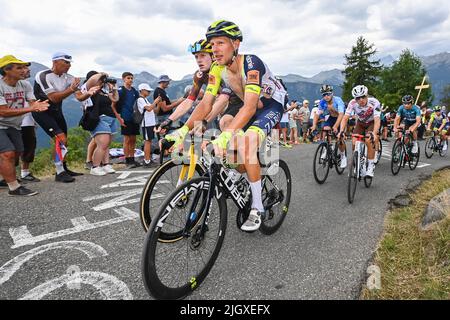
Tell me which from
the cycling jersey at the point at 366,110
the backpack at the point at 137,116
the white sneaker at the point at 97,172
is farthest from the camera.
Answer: the backpack at the point at 137,116

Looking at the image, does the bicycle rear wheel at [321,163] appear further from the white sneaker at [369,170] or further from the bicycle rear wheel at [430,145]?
the bicycle rear wheel at [430,145]

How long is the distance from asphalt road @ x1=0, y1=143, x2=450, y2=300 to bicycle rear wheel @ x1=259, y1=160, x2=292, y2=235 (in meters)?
0.16

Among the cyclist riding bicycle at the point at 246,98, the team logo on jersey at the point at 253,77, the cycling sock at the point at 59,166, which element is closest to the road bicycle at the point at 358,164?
the cyclist riding bicycle at the point at 246,98

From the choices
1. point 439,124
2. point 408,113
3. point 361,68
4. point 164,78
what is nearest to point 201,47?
point 164,78

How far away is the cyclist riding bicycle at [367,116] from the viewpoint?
21.7 ft

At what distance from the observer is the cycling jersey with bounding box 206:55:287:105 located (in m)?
3.08

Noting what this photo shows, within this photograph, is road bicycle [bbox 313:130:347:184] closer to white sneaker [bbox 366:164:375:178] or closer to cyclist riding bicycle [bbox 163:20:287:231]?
white sneaker [bbox 366:164:375:178]

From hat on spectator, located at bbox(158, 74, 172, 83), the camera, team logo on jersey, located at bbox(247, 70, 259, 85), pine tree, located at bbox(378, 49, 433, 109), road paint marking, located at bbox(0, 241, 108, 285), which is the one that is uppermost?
pine tree, located at bbox(378, 49, 433, 109)

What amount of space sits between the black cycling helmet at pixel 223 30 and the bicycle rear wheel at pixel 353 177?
3.74 m

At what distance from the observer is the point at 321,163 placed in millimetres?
7000

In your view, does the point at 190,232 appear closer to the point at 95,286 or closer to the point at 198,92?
the point at 95,286

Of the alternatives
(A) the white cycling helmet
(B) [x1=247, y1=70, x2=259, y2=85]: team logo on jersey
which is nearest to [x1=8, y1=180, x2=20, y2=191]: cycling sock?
(B) [x1=247, y1=70, x2=259, y2=85]: team logo on jersey

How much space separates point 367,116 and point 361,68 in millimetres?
57221
